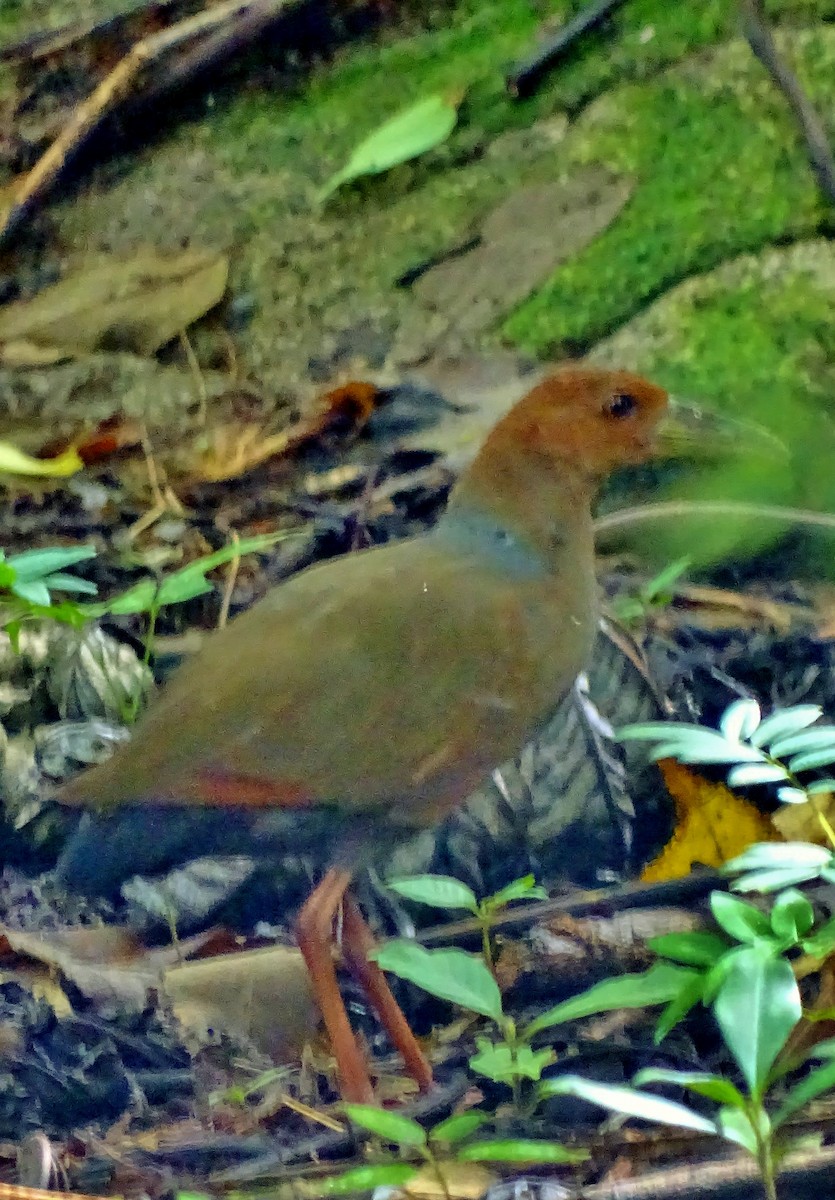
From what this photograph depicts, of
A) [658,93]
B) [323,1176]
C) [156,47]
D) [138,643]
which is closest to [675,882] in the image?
[323,1176]

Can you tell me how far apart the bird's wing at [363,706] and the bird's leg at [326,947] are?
0.15 meters

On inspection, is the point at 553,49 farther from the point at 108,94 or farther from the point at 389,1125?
the point at 389,1125

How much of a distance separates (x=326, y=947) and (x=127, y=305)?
60.5 inches

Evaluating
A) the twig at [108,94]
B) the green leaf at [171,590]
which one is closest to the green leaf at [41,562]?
the green leaf at [171,590]

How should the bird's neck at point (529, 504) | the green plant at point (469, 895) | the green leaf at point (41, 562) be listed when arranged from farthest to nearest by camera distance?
the green leaf at point (41, 562) < the bird's neck at point (529, 504) < the green plant at point (469, 895)

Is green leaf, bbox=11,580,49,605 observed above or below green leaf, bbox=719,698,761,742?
above

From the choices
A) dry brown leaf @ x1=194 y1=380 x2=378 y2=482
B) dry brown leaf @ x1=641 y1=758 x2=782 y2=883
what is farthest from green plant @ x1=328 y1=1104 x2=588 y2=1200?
dry brown leaf @ x1=194 y1=380 x2=378 y2=482

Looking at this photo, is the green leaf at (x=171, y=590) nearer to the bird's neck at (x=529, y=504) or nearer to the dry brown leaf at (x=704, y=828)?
the bird's neck at (x=529, y=504)

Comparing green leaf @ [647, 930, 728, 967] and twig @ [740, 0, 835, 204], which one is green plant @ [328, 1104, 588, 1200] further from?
twig @ [740, 0, 835, 204]

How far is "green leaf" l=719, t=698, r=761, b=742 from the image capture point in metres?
1.29

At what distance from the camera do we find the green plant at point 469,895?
1353 millimetres

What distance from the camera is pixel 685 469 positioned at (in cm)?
177

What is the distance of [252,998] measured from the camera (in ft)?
5.10

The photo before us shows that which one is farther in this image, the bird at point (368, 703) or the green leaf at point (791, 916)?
the bird at point (368, 703)
